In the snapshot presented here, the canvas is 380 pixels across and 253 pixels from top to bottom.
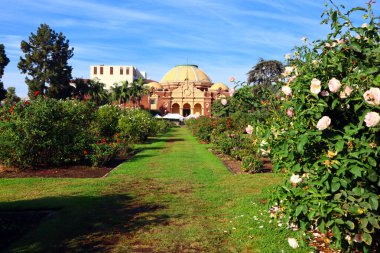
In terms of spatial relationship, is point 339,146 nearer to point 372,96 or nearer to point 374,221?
point 372,96

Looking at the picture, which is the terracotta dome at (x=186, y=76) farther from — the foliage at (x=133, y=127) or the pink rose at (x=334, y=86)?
the pink rose at (x=334, y=86)

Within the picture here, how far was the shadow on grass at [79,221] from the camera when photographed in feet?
15.3

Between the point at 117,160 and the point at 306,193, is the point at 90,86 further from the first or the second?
the point at 306,193

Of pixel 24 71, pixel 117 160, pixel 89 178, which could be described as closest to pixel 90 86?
pixel 24 71

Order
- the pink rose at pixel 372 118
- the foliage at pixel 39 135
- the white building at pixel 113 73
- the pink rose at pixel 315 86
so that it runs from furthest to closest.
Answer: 1. the white building at pixel 113 73
2. the foliage at pixel 39 135
3. the pink rose at pixel 315 86
4. the pink rose at pixel 372 118

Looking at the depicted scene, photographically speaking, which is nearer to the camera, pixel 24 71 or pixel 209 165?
pixel 209 165

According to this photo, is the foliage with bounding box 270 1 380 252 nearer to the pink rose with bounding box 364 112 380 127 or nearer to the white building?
the pink rose with bounding box 364 112 380 127

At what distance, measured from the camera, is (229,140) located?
48.6ft

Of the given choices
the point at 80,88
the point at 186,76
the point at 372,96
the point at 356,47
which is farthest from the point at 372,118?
Answer: the point at 186,76

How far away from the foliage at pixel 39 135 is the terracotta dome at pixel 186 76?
84881 mm

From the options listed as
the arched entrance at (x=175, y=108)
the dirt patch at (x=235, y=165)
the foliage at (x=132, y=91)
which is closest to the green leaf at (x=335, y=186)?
the dirt patch at (x=235, y=165)

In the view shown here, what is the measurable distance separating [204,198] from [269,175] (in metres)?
3.63

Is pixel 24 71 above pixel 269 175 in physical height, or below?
above

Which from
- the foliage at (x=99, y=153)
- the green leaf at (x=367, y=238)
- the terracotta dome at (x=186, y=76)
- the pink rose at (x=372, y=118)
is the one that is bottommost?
the foliage at (x=99, y=153)
